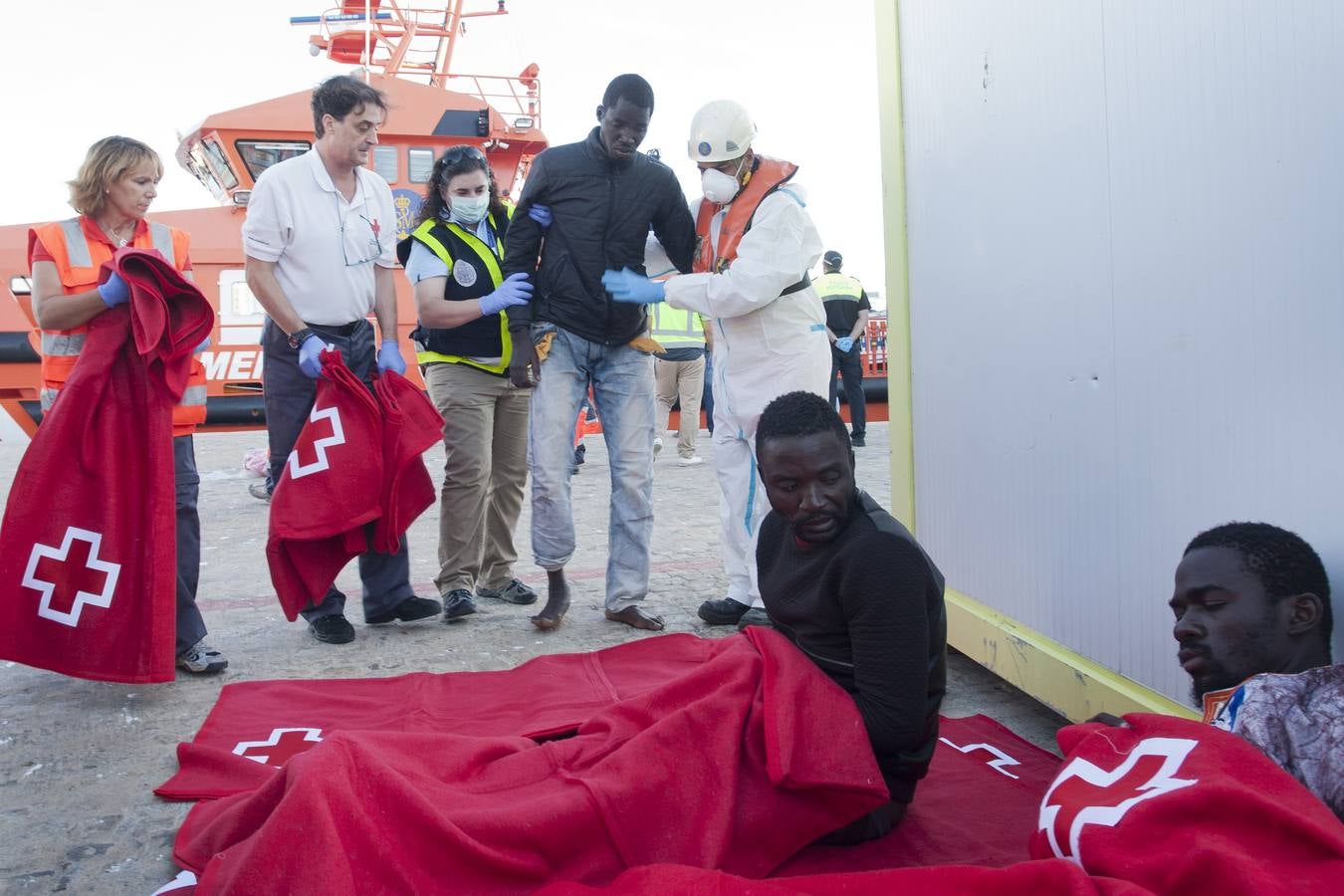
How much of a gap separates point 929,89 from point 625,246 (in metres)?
1.25

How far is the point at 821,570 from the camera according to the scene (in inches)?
92.1

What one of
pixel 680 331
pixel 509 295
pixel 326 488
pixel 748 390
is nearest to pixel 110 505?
pixel 326 488

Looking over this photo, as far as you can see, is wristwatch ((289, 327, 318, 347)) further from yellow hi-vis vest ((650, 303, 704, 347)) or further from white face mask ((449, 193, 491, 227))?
yellow hi-vis vest ((650, 303, 704, 347))

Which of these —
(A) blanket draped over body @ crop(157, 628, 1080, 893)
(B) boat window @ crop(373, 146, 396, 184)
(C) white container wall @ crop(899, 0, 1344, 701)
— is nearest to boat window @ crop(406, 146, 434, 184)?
(B) boat window @ crop(373, 146, 396, 184)

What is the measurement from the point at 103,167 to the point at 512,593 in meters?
2.26

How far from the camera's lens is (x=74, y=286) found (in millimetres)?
3469

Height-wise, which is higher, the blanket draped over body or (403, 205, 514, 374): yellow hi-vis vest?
(403, 205, 514, 374): yellow hi-vis vest

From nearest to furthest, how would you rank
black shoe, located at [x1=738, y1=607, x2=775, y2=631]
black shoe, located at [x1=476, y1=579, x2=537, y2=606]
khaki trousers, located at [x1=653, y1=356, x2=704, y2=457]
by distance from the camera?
1. black shoe, located at [x1=738, y1=607, x2=775, y2=631]
2. black shoe, located at [x1=476, y1=579, x2=537, y2=606]
3. khaki trousers, located at [x1=653, y1=356, x2=704, y2=457]

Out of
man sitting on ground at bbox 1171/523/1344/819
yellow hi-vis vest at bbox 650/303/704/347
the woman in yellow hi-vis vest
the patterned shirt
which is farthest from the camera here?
yellow hi-vis vest at bbox 650/303/704/347

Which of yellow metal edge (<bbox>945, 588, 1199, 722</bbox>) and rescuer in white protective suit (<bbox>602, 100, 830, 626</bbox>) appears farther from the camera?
rescuer in white protective suit (<bbox>602, 100, 830, 626</bbox>)

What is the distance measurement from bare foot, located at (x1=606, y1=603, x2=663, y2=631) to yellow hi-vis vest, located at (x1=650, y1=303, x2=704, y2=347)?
539 cm

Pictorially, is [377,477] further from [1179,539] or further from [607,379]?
[1179,539]

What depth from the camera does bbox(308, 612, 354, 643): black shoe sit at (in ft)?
13.6

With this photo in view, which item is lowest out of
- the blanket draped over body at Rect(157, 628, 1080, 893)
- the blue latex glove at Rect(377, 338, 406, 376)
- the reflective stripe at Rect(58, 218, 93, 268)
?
the blanket draped over body at Rect(157, 628, 1080, 893)
